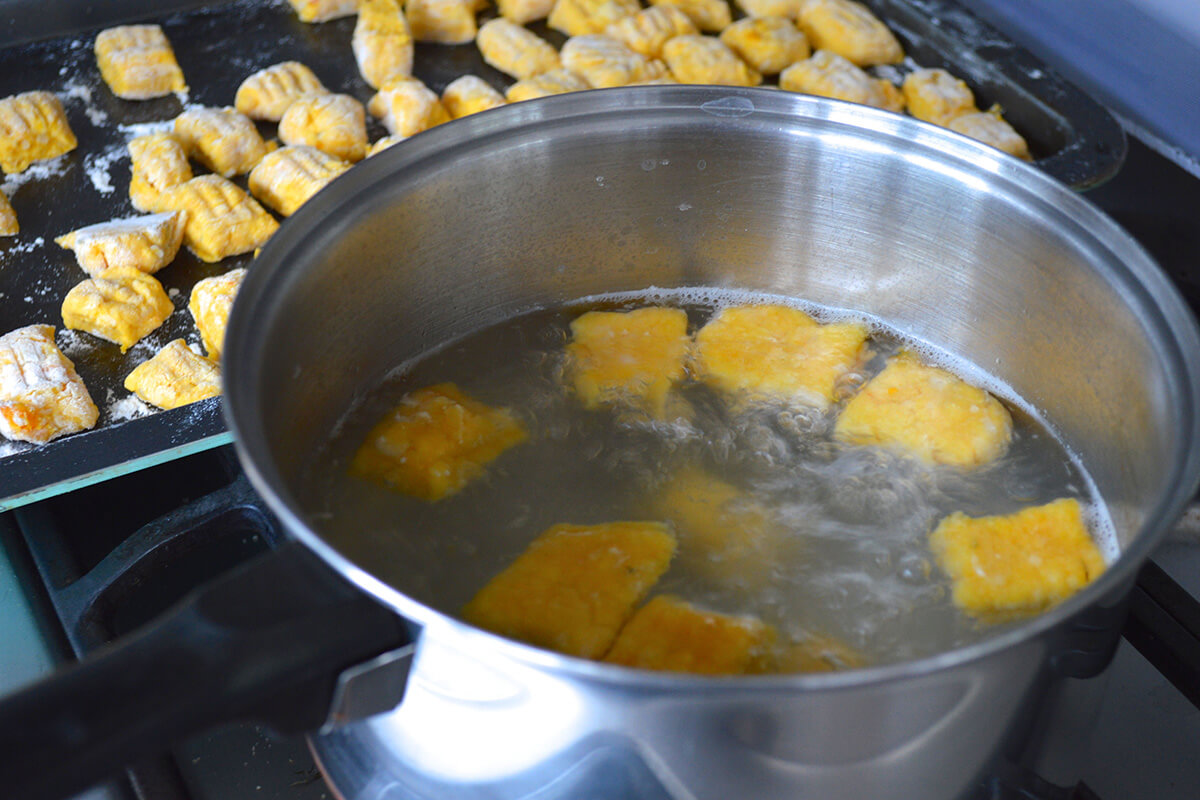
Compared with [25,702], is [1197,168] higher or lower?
lower

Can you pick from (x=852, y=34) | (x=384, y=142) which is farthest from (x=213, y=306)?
(x=852, y=34)

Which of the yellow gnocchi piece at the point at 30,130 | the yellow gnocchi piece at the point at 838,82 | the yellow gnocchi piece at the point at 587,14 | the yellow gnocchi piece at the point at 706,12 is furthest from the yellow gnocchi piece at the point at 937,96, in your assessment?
the yellow gnocchi piece at the point at 30,130

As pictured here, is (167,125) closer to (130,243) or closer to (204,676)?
(130,243)

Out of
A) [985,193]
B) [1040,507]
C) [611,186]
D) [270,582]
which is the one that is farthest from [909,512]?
[270,582]

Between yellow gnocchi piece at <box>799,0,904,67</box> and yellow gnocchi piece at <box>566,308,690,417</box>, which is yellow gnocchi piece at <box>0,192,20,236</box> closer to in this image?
yellow gnocchi piece at <box>566,308,690,417</box>

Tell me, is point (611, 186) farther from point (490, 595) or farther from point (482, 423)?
point (490, 595)

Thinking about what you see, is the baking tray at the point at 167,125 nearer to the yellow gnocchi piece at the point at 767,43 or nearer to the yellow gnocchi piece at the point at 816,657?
the yellow gnocchi piece at the point at 767,43
